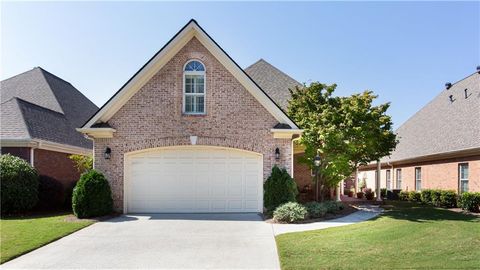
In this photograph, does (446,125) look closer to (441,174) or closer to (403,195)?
(441,174)

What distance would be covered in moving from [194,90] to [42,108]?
974cm

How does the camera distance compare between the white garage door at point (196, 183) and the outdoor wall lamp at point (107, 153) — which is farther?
the white garage door at point (196, 183)

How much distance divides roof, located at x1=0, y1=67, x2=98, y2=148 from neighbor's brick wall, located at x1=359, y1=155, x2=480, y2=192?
19.6 m

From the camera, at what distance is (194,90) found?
1360cm

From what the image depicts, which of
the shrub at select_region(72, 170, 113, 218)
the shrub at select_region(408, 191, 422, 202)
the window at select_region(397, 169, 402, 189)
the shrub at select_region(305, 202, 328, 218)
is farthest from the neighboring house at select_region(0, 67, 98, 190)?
the window at select_region(397, 169, 402, 189)

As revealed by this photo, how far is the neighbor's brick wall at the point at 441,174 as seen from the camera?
1521cm

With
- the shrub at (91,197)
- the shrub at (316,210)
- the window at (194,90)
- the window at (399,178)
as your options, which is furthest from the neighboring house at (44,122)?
the window at (399,178)

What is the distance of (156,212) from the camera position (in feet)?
44.0

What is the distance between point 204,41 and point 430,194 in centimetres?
1434

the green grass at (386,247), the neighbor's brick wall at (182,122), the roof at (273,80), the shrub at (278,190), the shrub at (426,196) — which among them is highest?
the roof at (273,80)

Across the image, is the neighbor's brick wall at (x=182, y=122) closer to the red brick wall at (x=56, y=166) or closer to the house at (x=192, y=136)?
the house at (x=192, y=136)

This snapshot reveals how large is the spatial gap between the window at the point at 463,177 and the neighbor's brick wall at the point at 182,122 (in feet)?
30.5

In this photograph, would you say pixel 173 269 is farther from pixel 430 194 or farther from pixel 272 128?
pixel 430 194

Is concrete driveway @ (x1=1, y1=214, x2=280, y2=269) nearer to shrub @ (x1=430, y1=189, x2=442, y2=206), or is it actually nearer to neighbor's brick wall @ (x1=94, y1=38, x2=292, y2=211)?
neighbor's brick wall @ (x1=94, y1=38, x2=292, y2=211)
